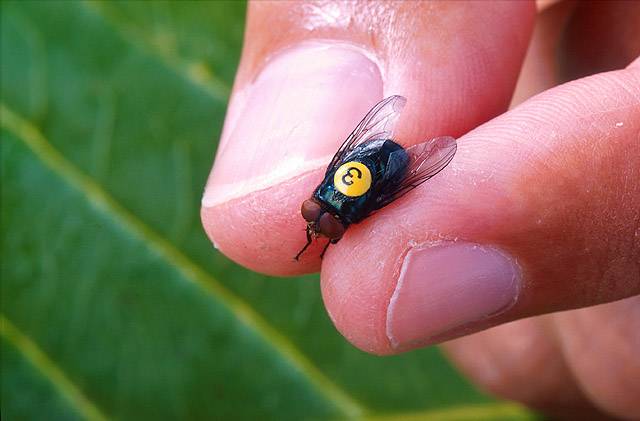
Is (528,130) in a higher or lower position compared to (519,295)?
higher

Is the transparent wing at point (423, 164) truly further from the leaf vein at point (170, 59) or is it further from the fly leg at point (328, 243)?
the leaf vein at point (170, 59)

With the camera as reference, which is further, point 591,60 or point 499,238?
point 591,60

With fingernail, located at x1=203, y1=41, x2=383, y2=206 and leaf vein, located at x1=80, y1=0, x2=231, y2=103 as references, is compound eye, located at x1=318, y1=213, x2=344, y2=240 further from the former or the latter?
leaf vein, located at x1=80, y1=0, x2=231, y2=103

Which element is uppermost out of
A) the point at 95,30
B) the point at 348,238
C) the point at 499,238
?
the point at 499,238

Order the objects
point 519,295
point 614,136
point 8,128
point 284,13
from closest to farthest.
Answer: point 614,136 < point 519,295 < point 284,13 < point 8,128

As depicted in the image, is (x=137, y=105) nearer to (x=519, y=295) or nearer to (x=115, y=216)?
(x=115, y=216)

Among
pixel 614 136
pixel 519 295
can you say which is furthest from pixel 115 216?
pixel 614 136

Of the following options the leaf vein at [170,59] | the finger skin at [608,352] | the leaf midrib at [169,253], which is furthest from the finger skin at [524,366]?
the leaf vein at [170,59]
